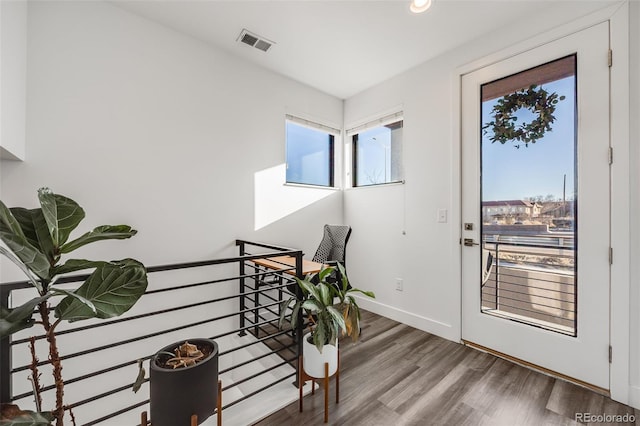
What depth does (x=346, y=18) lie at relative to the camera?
2082mm

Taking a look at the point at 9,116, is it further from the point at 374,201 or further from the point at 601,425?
the point at 601,425

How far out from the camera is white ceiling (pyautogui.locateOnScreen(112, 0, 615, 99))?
1943 mm

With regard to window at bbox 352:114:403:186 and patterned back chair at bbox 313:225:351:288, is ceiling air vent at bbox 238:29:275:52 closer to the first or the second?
window at bbox 352:114:403:186

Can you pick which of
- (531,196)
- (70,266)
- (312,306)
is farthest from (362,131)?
(70,266)

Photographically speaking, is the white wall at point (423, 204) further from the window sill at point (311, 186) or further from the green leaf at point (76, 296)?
the green leaf at point (76, 296)

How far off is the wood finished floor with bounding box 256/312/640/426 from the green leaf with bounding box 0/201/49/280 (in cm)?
134

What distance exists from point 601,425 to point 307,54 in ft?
11.0

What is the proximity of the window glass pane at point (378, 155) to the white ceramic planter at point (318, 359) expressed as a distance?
2.02 metres

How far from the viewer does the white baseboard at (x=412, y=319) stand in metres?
2.43

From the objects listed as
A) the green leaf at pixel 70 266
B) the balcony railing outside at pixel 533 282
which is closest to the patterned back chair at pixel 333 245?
the balcony railing outside at pixel 533 282

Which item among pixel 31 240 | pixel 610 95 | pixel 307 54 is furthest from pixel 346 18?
pixel 31 240

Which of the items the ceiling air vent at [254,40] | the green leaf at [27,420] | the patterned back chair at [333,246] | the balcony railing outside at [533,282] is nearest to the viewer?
the green leaf at [27,420]

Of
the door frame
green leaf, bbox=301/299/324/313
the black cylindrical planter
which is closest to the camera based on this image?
the black cylindrical planter

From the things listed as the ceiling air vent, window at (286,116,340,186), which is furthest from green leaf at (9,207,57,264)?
window at (286,116,340,186)
